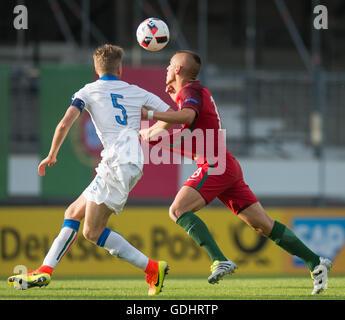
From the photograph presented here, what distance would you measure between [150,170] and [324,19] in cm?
830

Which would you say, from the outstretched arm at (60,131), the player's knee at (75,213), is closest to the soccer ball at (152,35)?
the outstretched arm at (60,131)

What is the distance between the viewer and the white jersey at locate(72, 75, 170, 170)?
6.55 m

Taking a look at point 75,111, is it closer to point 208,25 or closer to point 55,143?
point 55,143

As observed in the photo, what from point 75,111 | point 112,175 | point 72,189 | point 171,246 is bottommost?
point 171,246

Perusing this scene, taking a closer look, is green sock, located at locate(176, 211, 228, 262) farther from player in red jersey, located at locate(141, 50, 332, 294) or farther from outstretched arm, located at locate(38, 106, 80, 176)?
outstretched arm, located at locate(38, 106, 80, 176)

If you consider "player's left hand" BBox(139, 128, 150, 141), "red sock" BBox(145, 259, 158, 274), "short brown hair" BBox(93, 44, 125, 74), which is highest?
"short brown hair" BBox(93, 44, 125, 74)

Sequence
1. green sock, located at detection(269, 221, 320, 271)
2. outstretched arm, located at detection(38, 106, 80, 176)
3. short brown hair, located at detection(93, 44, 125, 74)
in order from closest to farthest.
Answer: outstretched arm, located at detection(38, 106, 80, 176) → short brown hair, located at detection(93, 44, 125, 74) → green sock, located at detection(269, 221, 320, 271)

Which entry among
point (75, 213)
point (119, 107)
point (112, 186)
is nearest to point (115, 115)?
point (119, 107)

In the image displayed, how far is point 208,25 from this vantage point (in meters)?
19.8

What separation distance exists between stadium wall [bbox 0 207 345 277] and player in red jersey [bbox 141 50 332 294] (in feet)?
13.6

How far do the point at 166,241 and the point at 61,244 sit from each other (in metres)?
4.41

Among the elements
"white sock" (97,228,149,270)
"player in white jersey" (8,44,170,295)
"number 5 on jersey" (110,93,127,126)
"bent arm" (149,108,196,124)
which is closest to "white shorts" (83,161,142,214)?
"player in white jersey" (8,44,170,295)
